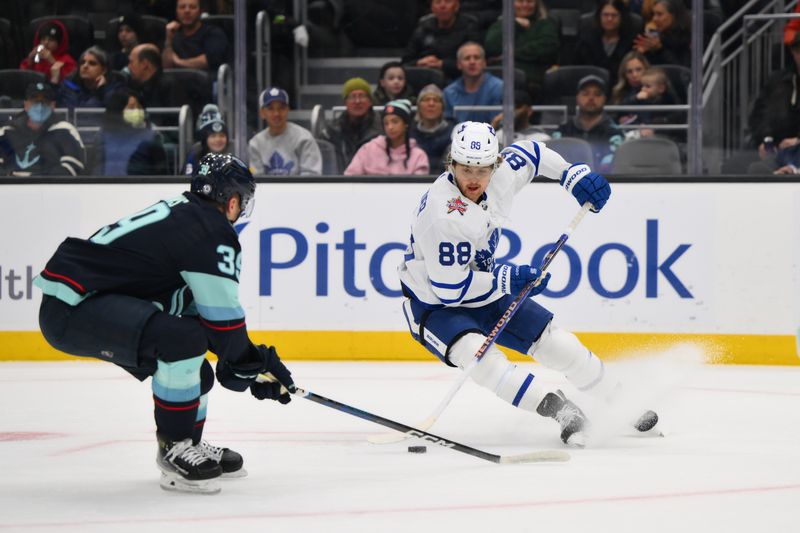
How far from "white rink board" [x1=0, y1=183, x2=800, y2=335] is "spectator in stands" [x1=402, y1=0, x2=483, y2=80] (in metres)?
0.85

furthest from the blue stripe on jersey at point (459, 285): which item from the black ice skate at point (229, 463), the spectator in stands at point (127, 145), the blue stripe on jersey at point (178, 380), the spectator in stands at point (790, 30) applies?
the spectator in stands at point (790, 30)

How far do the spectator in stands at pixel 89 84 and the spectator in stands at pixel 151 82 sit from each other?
11cm

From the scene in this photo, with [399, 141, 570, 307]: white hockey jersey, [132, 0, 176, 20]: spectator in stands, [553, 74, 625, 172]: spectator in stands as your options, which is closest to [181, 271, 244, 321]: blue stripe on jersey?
[399, 141, 570, 307]: white hockey jersey

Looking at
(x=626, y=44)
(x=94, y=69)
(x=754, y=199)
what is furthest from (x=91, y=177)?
(x=754, y=199)

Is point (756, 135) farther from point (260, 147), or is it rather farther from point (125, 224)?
point (125, 224)

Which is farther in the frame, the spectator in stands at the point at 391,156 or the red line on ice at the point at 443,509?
the spectator in stands at the point at 391,156

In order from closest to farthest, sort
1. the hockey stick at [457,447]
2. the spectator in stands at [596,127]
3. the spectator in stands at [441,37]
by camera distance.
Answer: the hockey stick at [457,447] → the spectator in stands at [596,127] → the spectator in stands at [441,37]

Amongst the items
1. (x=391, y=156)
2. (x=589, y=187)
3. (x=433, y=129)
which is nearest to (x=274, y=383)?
(x=589, y=187)

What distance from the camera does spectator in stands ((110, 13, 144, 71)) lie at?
7343 mm

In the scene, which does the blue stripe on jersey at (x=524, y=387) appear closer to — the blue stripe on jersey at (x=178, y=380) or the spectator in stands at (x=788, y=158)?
the blue stripe on jersey at (x=178, y=380)

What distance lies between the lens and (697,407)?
17.2 feet

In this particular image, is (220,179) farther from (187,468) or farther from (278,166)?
(278,166)

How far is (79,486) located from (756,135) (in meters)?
4.27

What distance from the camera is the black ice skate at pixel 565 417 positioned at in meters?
4.32
